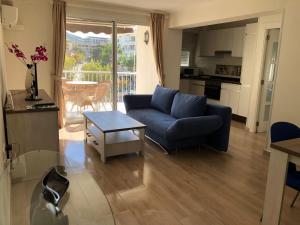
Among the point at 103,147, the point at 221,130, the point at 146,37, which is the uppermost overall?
the point at 146,37

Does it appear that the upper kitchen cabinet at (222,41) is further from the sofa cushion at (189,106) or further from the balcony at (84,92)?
the balcony at (84,92)

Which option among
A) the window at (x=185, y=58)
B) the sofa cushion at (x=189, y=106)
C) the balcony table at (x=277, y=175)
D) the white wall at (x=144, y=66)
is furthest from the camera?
the window at (x=185, y=58)

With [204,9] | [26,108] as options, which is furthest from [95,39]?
[26,108]

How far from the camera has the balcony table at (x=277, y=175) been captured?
1.67 metres

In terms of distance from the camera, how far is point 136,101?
4.79 meters

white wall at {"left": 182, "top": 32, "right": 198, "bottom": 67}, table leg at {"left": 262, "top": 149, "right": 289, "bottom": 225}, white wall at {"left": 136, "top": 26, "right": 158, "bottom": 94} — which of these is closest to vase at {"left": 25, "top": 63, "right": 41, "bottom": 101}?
table leg at {"left": 262, "top": 149, "right": 289, "bottom": 225}

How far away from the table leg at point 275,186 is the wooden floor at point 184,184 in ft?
1.34

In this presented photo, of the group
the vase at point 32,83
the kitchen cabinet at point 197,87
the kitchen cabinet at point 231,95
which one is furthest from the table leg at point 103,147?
the kitchen cabinet at point 197,87

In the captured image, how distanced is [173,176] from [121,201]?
0.81m

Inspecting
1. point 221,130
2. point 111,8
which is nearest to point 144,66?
point 111,8

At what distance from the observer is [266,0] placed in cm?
346

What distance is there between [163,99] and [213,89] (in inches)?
97.2

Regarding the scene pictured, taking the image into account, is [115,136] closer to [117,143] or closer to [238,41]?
→ [117,143]

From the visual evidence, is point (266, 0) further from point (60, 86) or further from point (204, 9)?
point (60, 86)
